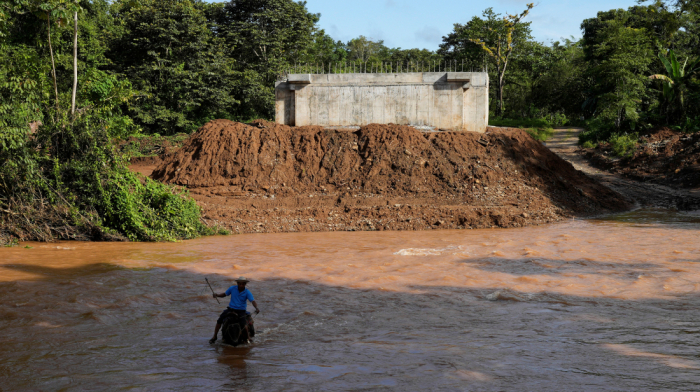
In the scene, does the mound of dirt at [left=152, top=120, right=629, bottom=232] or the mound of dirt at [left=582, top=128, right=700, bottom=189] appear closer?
the mound of dirt at [left=152, top=120, right=629, bottom=232]

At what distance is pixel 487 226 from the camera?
16656 millimetres

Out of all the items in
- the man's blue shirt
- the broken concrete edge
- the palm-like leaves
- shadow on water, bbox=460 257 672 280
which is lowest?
shadow on water, bbox=460 257 672 280

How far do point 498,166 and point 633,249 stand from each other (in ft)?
22.8

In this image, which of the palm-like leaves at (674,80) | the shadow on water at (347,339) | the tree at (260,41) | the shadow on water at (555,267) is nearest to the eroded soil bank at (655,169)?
the palm-like leaves at (674,80)

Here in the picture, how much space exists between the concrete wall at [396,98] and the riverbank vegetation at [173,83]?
0.90 m

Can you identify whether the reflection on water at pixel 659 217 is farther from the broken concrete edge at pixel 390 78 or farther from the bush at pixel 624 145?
the bush at pixel 624 145

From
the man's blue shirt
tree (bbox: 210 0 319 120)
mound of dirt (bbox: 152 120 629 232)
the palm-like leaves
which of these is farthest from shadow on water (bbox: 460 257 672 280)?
tree (bbox: 210 0 319 120)

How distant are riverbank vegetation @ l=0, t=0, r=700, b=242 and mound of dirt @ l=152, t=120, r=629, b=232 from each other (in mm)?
2215

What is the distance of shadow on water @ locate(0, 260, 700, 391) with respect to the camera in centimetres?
551

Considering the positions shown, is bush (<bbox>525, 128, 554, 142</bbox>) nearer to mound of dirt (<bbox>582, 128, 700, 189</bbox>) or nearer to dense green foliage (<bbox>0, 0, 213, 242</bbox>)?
mound of dirt (<bbox>582, 128, 700, 189</bbox>)

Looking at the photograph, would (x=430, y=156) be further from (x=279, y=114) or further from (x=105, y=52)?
(x=105, y=52)

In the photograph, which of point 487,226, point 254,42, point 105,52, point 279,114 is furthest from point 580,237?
point 105,52

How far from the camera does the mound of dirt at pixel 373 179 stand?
55.6 ft

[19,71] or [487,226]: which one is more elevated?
[19,71]
